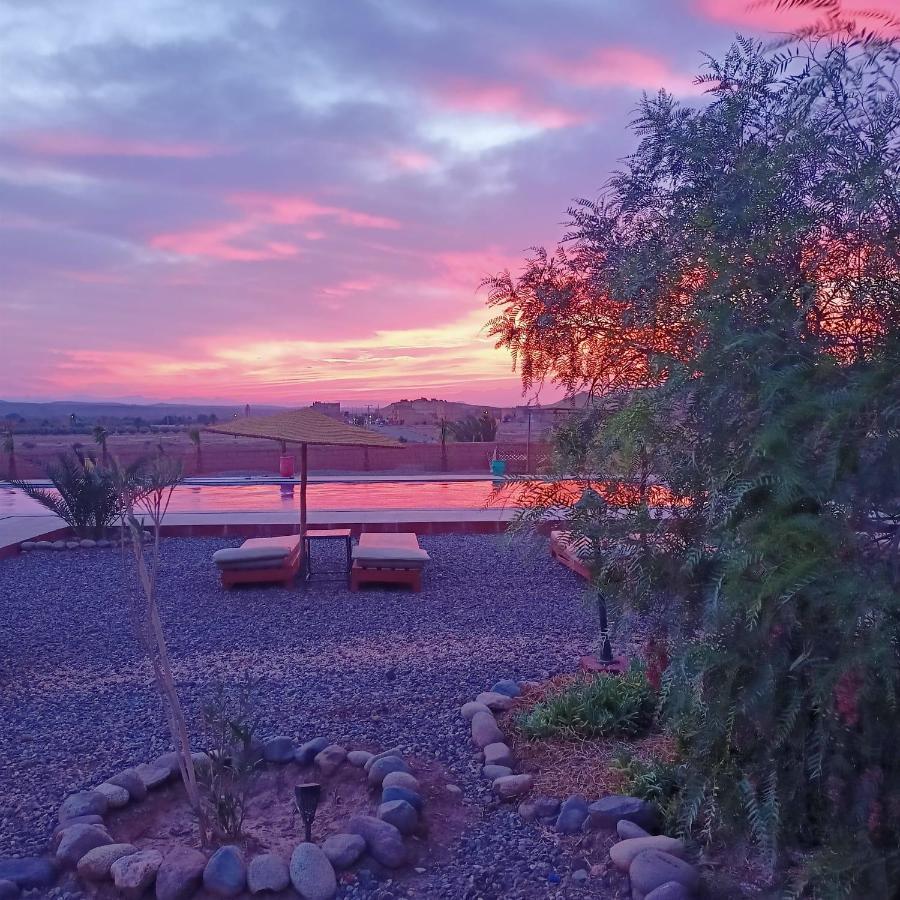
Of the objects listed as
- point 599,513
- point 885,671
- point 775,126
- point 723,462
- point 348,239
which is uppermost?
point 348,239

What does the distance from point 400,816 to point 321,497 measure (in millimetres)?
15526

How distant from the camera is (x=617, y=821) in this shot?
3.57 m

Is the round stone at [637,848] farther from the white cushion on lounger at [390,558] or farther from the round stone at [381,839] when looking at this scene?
the white cushion on lounger at [390,558]

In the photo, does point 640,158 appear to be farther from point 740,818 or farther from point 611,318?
point 740,818

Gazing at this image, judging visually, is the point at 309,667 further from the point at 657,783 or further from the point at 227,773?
the point at 657,783

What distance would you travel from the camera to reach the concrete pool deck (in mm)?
12656

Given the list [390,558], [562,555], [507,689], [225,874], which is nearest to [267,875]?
[225,874]

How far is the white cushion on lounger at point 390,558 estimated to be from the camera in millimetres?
9008

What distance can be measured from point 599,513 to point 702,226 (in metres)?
1.03

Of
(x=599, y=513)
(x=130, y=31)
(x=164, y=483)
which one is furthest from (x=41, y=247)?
(x=599, y=513)

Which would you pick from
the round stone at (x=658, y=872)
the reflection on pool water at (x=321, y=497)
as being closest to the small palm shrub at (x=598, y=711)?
the round stone at (x=658, y=872)

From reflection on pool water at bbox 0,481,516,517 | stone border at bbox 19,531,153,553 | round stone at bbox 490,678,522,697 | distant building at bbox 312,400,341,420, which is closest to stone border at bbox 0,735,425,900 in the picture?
round stone at bbox 490,678,522,697

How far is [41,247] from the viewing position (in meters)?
14.7

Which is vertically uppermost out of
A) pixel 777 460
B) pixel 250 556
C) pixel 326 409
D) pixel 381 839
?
pixel 326 409
